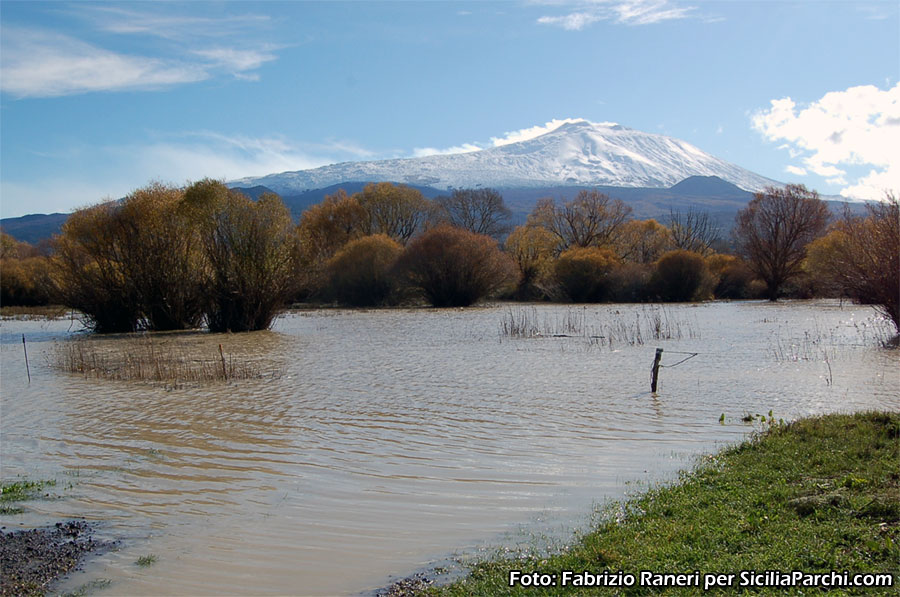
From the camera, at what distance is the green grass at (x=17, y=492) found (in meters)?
7.79

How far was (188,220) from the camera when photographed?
32969mm

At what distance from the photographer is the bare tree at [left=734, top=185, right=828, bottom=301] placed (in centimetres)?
5925

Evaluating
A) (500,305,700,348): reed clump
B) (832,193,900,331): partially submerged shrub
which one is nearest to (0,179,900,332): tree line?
(832,193,900,331): partially submerged shrub

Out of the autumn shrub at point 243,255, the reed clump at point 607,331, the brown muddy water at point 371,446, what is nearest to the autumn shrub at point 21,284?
the autumn shrub at point 243,255

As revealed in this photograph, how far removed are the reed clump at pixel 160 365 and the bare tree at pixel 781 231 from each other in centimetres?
4911

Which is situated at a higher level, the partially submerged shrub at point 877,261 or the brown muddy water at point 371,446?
the partially submerged shrub at point 877,261

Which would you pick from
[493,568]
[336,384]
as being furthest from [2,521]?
[336,384]

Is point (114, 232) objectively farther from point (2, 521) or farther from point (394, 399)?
point (2, 521)

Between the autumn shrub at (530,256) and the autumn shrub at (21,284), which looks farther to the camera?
the autumn shrub at (530,256)

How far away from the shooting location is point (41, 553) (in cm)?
629

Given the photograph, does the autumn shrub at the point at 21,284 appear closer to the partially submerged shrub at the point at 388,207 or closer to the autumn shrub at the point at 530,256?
the partially submerged shrub at the point at 388,207

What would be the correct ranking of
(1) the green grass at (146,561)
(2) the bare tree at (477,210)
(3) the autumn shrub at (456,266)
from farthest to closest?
(2) the bare tree at (477,210)
(3) the autumn shrub at (456,266)
(1) the green grass at (146,561)

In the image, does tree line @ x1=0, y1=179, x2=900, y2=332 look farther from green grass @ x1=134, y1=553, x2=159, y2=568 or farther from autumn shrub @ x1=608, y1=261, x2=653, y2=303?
green grass @ x1=134, y1=553, x2=159, y2=568

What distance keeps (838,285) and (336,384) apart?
19.1 m
